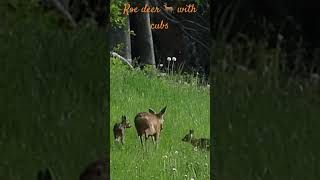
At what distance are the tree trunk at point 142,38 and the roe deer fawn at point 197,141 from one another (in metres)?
0.43

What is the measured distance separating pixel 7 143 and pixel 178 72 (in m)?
0.95

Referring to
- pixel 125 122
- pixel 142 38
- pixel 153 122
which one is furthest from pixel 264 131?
pixel 142 38

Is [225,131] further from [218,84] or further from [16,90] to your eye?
[16,90]

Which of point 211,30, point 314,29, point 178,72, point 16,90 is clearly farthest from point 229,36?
point 16,90

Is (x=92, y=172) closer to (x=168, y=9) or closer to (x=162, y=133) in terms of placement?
(x=162, y=133)

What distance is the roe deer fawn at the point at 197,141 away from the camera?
10.3 feet

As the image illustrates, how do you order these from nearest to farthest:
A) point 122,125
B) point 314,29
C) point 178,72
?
point 314,29
point 122,125
point 178,72

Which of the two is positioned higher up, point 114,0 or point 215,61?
point 114,0

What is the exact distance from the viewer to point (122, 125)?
323cm

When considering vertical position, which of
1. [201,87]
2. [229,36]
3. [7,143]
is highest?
[229,36]

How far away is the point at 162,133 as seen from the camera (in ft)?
10.8

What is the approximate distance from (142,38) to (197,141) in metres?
0.59

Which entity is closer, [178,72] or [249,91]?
[249,91]

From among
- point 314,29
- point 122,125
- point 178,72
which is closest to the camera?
point 314,29
